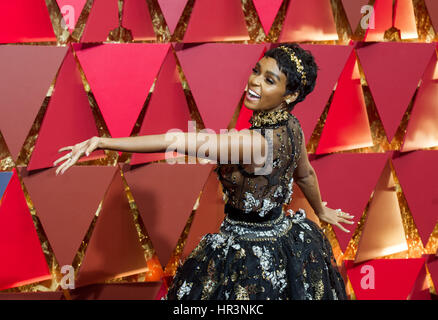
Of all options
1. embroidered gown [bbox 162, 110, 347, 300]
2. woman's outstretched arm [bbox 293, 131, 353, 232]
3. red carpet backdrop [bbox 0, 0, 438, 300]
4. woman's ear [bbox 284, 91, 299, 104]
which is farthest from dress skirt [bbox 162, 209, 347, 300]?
red carpet backdrop [bbox 0, 0, 438, 300]

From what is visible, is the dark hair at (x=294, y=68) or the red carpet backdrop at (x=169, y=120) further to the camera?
the red carpet backdrop at (x=169, y=120)

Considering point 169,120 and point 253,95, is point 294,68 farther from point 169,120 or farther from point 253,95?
point 169,120

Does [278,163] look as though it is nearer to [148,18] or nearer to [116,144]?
[116,144]

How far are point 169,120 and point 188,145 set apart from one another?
2.23 feet

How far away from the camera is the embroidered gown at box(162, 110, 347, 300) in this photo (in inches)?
49.0

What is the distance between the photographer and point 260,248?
1287mm

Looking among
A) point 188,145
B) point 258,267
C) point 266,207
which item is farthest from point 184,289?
point 188,145

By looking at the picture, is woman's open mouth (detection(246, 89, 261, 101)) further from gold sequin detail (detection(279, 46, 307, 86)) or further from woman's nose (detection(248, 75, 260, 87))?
gold sequin detail (detection(279, 46, 307, 86))

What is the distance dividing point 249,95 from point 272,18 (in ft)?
2.06

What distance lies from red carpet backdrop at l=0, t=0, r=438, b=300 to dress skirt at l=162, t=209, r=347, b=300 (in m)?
0.55

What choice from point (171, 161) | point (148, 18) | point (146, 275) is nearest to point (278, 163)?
point (171, 161)

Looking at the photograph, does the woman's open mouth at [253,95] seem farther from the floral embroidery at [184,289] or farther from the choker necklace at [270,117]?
the floral embroidery at [184,289]

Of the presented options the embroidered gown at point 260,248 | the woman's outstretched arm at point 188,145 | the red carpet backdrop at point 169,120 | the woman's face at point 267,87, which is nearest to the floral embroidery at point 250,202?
the embroidered gown at point 260,248

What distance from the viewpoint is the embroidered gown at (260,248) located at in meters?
1.24
